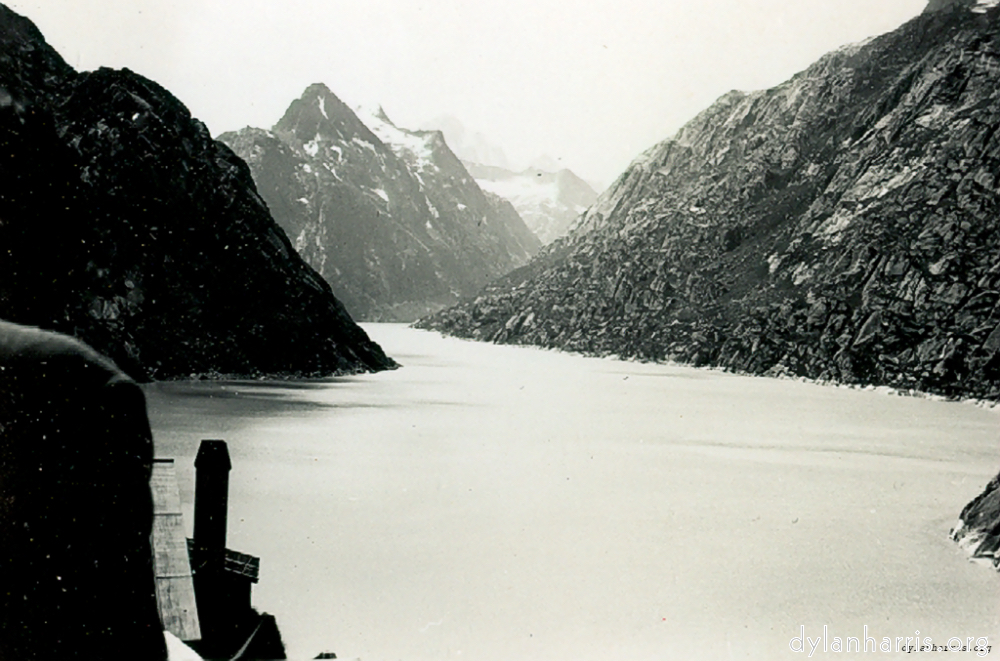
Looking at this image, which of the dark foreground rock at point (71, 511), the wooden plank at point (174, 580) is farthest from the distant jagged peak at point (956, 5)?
the dark foreground rock at point (71, 511)

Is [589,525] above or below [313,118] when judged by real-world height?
below

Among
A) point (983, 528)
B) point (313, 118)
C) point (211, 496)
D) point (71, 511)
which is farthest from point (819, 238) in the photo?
point (71, 511)

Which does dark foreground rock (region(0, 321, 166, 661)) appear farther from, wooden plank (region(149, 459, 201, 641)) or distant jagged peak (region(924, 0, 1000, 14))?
distant jagged peak (region(924, 0, 1000, 14))

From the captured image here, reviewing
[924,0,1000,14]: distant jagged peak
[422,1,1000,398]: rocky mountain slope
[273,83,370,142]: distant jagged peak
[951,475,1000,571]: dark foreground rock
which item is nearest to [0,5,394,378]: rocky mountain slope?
[951,475,1000,571]: dark foreground rock

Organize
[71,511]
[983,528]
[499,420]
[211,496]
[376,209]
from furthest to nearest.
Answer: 1. [376,209]
2. [499,420]
3. [983,528]
4. [211,496]
5. [71,511]

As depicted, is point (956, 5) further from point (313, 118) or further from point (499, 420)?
point (499, 420)
